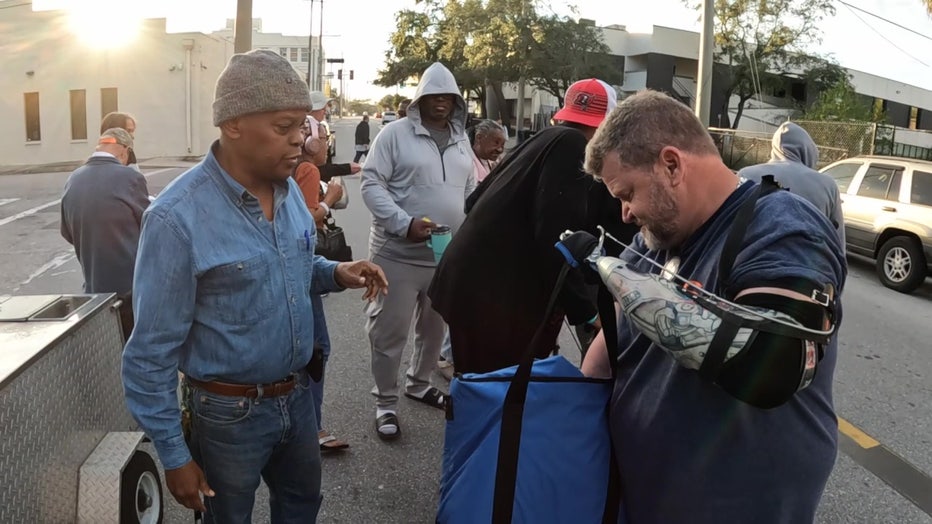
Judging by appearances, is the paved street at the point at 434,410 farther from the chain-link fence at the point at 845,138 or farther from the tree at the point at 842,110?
the tree at the point at 842,110

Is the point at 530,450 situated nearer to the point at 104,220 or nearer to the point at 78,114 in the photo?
the point at 104,220

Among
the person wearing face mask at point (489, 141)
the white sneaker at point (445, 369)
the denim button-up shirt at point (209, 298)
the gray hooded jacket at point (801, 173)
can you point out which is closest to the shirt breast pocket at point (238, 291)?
the denim button-up shirt at point (209, 298)

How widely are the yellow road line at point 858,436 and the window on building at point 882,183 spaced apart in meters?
5.77

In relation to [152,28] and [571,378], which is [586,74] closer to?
[152,28]

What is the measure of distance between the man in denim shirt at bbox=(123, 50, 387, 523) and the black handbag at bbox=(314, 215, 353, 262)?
1810 millimetres

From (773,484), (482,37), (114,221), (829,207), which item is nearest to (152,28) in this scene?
(482,37)

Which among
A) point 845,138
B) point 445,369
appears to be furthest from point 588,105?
point 845,138

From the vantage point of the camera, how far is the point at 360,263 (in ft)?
7.82

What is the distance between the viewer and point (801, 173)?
15.1 feet

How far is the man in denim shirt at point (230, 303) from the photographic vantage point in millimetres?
1765

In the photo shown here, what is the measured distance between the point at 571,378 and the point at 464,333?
137 cm

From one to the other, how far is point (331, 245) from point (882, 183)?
817cm

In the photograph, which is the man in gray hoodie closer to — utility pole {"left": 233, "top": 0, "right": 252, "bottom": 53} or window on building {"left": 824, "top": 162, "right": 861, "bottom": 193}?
window on building {"left": 824, "top": 162, "right": 861, "bottom": 193}

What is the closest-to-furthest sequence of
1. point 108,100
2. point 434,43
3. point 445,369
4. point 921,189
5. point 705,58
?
1. point 445,369
2. point 921,189
3. point 705,58
4. point 108,100
5. point 434,43
